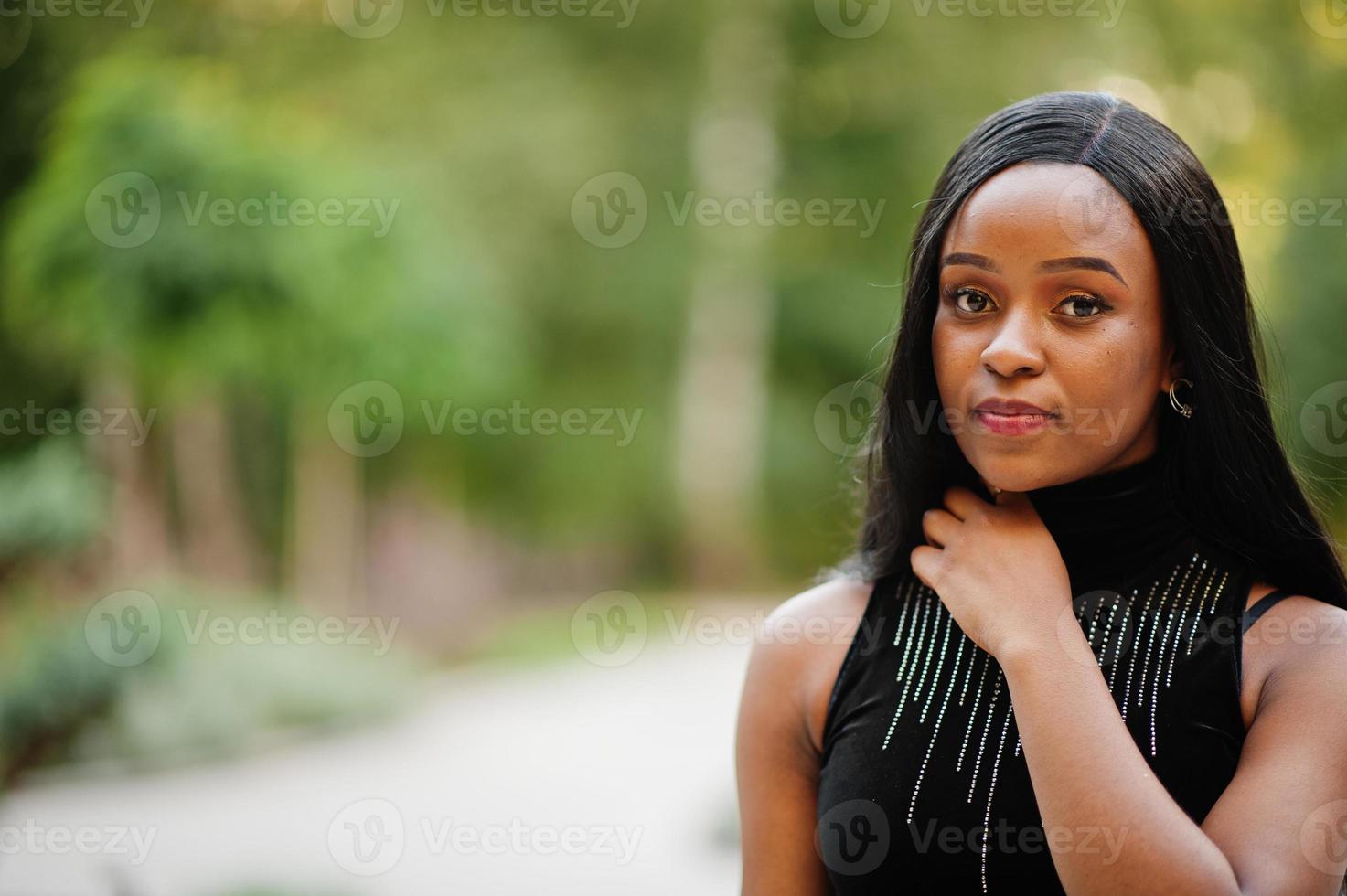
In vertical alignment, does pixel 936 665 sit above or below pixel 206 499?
below

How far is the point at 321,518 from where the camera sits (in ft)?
35.7

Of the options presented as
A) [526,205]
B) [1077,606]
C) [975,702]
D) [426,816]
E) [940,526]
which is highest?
[526,205]

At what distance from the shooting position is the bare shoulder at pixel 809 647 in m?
1.52

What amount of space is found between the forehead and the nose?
0.22 feet

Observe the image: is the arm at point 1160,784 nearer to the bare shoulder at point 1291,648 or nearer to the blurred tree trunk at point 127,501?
the bare shoulder at point 1291,648

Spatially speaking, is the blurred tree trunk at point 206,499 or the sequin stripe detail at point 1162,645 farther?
the blurred tree trunk at point 206,499

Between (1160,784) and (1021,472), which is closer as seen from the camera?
(1160,784)

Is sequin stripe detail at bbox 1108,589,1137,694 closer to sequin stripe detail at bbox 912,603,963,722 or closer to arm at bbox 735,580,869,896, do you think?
Answer: sequin stripe detail at bbox 912,603,963,722

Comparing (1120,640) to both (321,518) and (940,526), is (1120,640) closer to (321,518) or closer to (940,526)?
(940,526)

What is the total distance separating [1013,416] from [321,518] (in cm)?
1022

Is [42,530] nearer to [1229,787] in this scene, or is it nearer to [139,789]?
[139,789]

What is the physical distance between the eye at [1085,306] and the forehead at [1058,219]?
0.04 metres

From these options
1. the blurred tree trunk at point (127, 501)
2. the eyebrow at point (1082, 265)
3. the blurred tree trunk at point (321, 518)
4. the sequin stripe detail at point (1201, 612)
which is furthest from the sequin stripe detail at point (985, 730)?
the blurred tree trunk at point (321, 518)

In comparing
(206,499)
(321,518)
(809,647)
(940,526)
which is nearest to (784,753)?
(809,647)
